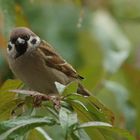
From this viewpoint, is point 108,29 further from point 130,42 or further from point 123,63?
point 123,63

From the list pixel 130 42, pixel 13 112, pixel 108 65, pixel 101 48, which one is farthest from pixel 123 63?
pixel 13 112

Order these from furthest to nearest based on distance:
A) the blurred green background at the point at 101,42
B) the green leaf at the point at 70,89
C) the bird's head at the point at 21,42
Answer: the blurred green background at the point at 101,42
the bird's head at the point at 21,42
the green leaf at the point at 70,89

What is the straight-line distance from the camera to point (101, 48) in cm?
351

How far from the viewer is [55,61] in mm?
2699

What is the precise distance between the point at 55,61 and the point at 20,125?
4.29ft

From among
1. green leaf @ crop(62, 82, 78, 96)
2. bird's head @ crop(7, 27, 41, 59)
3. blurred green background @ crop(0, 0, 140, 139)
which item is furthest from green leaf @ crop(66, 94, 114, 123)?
blurred green background @ crop(0, 0, 140, 139)

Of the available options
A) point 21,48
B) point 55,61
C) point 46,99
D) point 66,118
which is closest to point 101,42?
point 55,61

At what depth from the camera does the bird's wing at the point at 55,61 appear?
2.67 meters

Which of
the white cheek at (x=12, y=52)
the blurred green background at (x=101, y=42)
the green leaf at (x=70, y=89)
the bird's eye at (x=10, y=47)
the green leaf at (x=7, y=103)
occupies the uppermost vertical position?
the green leaf at (x=70, y=89)

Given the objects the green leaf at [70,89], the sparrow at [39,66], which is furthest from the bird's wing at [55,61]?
the green leaf at [70,89]

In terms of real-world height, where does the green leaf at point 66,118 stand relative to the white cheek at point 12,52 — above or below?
above

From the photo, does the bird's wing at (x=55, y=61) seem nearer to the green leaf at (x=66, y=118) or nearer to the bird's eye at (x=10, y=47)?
the bird's eye at (x=10, y=47)

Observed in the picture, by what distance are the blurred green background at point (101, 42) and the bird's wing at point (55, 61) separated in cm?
9

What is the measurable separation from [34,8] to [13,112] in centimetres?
217
